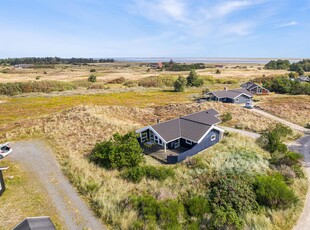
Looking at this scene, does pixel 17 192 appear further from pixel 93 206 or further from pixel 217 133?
pixel 217 133

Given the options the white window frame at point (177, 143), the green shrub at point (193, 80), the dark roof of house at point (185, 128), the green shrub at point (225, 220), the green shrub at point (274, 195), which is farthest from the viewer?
the green shrub at point (193, 80)

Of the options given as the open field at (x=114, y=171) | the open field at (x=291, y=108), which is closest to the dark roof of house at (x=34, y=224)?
the open field at (x=114, y=171)

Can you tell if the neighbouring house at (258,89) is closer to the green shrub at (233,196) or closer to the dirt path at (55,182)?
the green shrub at (233,196)

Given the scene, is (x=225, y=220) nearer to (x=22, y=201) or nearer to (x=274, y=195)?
(x=274, y=195)

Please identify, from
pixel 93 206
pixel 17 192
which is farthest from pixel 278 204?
pixel 17 192

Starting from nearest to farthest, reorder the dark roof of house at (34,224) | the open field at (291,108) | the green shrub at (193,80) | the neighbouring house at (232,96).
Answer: the dark roof of house at (34,224), the open field at (291,108), the neighbouring house at (232,96), the green shrub at (193,80)

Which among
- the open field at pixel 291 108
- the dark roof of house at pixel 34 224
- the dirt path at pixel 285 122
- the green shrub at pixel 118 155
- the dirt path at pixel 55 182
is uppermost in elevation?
the dark roof of house at pixel 34 224

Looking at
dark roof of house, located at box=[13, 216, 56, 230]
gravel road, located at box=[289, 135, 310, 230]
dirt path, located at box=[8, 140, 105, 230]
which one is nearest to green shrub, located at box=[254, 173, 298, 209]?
gravel road, located at box=[289, 135, 310, 230]
